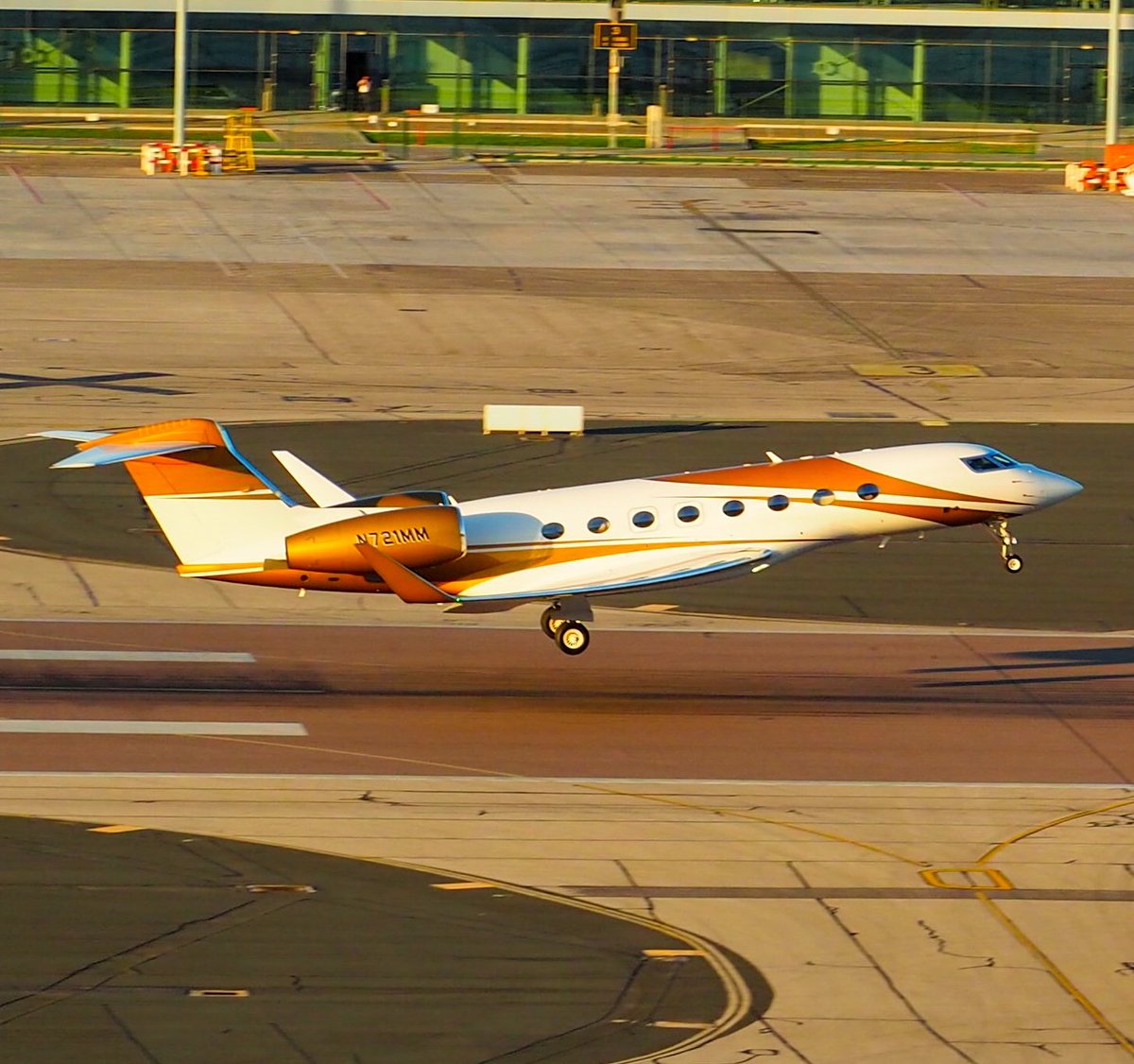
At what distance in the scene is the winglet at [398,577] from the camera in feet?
113

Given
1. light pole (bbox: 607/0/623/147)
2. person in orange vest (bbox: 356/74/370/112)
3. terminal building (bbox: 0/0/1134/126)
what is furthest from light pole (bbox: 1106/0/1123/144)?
person in orange vest (bbox: 356/74/370/112)

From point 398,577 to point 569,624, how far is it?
376cm

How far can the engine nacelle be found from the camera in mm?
34625

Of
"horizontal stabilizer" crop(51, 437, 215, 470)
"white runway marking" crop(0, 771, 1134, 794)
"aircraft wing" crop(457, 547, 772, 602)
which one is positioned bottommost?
"white runway marking" crop(0, 771, 1134, 794)

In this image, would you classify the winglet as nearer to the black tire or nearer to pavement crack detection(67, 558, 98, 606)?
the black tire

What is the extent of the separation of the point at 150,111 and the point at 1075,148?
169ft

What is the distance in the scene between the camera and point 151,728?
34062 mm

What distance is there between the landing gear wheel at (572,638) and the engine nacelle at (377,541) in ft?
9.47

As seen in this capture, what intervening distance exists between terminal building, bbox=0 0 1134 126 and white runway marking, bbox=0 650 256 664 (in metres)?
81.1

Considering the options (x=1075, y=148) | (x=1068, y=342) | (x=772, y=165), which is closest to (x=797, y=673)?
(x=1068, y=342)

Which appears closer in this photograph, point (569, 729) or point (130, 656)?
point (569, 729)

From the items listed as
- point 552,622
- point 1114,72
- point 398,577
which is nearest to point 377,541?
point 398,577

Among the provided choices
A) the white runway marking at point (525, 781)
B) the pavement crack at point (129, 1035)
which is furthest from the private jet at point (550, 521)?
the pavement crack at point (129, 1035)

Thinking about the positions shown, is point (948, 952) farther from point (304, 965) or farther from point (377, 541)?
point (377, 541)
